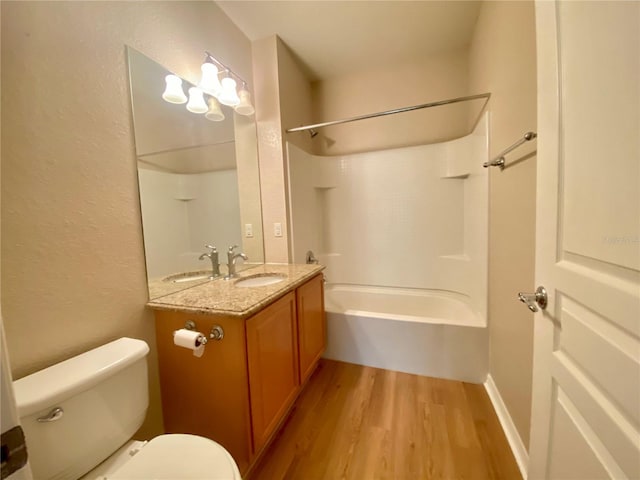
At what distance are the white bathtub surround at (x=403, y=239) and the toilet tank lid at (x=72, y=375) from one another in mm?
1338

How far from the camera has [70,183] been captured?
90 cm

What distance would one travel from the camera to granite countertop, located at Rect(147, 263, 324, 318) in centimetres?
107

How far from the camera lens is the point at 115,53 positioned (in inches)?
41.6

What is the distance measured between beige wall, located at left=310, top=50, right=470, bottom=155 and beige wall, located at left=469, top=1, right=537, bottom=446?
60cm

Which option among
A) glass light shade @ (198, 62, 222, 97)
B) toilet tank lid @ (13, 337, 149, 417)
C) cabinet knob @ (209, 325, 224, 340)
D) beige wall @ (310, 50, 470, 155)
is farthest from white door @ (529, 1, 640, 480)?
beige wall @ (310, 50, 470, 155)

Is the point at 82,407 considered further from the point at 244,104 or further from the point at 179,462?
the point at 244,104

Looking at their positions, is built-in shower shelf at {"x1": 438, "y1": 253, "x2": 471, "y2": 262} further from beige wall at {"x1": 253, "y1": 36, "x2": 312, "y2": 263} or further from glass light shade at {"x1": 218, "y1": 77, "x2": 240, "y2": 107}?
glass light shade at {"x1": 218, "y1": 77, "x2": 240, "y2": 107}

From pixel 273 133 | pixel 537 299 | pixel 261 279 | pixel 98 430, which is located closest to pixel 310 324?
pixel 261 279

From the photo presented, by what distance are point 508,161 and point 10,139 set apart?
6.67 feet

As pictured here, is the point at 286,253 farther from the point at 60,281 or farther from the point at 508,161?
the point at 508,161

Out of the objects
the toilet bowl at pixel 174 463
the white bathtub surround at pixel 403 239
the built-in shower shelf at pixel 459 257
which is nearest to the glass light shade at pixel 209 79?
the white bathtub surround at pixel 403 239

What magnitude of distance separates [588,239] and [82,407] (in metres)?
1.46

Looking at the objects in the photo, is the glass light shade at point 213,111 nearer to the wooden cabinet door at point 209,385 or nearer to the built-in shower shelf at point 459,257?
the wooden cabinet door at point 209,385

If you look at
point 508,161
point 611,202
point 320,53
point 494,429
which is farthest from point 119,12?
point 494,429
